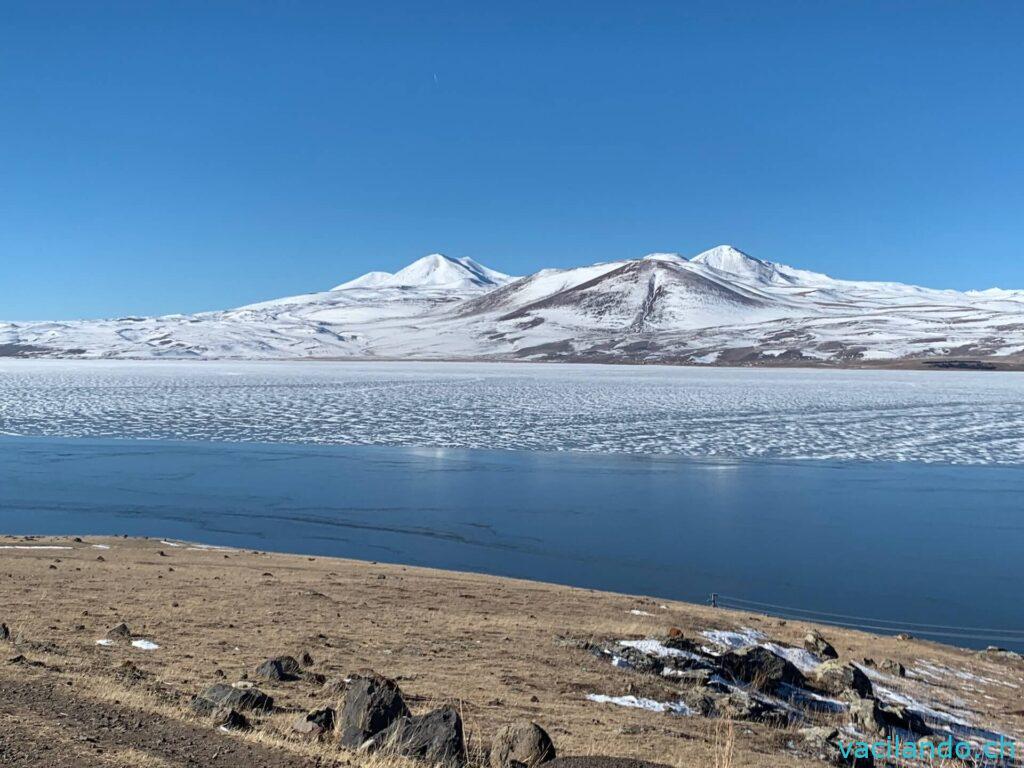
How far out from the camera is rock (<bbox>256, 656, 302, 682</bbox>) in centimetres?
966

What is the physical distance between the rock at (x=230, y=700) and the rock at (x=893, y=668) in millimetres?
8955

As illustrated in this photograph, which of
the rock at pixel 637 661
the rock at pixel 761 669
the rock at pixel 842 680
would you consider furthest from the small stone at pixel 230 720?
the rock at pixel 842 680

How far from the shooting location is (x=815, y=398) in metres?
66.2

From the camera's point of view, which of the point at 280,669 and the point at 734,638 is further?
the point at 734,638

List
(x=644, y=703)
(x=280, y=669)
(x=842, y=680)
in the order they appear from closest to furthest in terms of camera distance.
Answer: (x=280, y=669), (x=644, y=703), (x=842, y=680)

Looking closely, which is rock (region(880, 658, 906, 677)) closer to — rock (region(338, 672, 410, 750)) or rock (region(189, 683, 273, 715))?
rock (region(338, 672, 410, 750))

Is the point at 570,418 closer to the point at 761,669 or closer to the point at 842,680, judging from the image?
Result: the point at 842,680

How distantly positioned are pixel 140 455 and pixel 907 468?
92.0 feet

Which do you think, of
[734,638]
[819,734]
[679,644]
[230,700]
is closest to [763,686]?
[679,644]

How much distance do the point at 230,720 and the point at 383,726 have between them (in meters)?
1.25

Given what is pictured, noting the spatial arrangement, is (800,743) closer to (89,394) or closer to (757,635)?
(757,635)

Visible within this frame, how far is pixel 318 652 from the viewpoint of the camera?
36.7 ft

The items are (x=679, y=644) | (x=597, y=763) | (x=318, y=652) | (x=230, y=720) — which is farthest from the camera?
(x=679, y=644)

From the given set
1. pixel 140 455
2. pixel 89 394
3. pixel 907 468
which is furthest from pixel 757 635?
pixel 89 394
